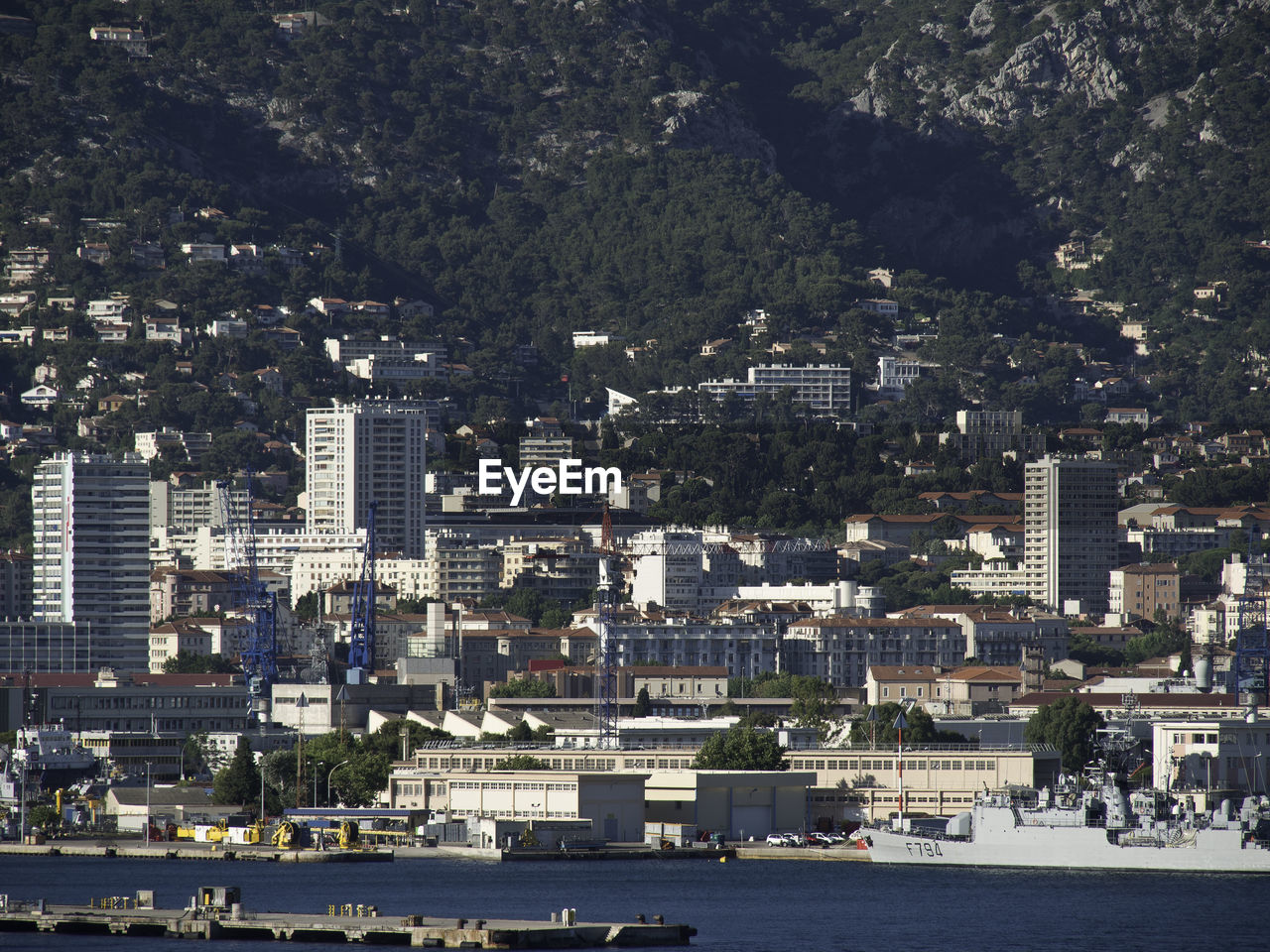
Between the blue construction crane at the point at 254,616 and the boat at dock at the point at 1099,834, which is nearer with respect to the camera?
the boat at dock at the point at 1099,834

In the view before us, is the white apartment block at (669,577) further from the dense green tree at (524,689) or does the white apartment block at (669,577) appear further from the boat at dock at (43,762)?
the boat at dock at (43,762)

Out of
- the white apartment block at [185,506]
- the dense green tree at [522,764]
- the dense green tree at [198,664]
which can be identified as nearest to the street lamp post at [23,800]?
the dense green tree at [522,764]

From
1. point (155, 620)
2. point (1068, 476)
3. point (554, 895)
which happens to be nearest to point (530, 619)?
point (155, 620)

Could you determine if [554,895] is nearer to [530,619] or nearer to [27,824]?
[27,824]

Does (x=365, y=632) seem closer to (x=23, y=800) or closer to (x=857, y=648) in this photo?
(x=857, y=648)

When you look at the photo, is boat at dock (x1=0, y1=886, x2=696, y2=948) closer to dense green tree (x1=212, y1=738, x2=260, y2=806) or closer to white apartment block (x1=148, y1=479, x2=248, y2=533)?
dense green tree (x1=212, y1=738, x2=260, y2=806)
